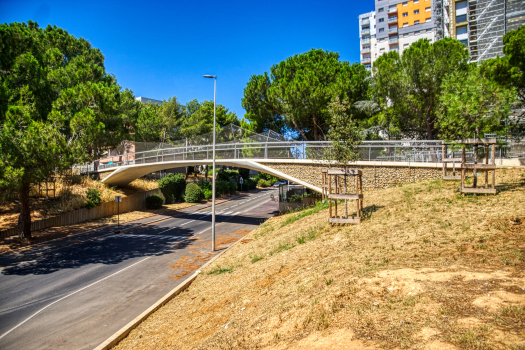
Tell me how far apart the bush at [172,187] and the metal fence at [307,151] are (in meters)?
6.71

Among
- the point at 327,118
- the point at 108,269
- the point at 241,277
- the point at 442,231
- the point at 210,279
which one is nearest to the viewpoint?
the point at 442,231

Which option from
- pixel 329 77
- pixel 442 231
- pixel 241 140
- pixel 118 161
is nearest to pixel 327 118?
pixel 329 77

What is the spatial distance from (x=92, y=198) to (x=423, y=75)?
29.9 meters

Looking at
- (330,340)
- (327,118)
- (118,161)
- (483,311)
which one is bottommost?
(330,340)

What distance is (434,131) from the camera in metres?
25.7

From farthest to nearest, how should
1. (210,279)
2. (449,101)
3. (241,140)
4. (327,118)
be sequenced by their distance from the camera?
1. (327,118)
2. (241,140)
3. (449,101)
4. (210,279)

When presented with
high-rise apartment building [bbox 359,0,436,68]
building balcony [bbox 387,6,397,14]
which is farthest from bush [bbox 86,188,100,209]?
building balcony [bbox 387,6,397,14]

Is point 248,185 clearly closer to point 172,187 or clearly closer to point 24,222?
point 172,187

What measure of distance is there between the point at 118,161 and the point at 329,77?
24421 millimetres

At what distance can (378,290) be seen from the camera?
5914 millimetres

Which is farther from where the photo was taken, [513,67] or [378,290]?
[513,67]

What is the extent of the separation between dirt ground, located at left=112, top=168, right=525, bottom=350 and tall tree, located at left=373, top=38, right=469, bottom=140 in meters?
12.7

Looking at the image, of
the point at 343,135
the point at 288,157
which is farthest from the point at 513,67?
the point at 288,157

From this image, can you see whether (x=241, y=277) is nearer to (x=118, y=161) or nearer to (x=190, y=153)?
(x=190, y=153)
